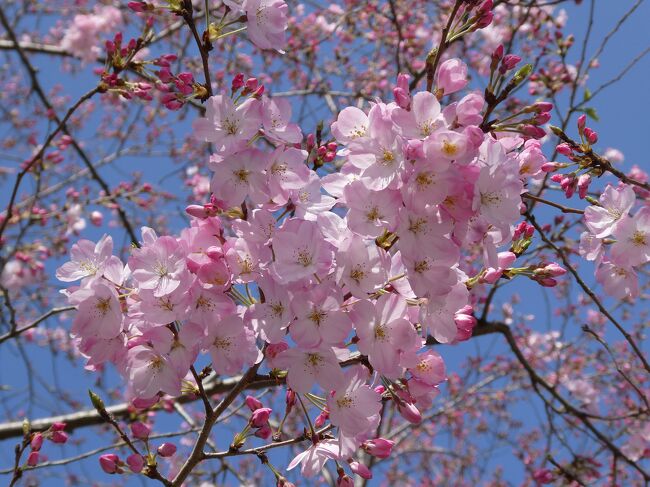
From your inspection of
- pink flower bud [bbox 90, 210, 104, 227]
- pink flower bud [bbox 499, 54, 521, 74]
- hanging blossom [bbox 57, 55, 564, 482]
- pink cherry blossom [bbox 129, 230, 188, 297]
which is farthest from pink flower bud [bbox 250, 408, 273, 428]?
pink flower bud [bbox 90, 210, 104, 227]

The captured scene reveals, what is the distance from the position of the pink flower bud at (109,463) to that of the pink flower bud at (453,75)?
124cm

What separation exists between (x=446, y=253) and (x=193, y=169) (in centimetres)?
542

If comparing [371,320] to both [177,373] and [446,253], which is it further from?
[177,373]

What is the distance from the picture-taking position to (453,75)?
139cm

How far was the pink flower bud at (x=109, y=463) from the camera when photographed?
1546 mm

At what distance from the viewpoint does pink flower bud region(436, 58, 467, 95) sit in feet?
4.54

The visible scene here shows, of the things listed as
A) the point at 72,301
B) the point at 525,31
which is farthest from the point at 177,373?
the point at 525,31

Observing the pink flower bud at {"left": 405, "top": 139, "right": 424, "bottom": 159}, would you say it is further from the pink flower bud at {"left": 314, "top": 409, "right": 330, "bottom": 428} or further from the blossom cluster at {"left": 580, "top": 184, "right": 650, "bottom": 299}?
the blossom cluster at {"left": 580, "top": 184, "right": 650, "bottom": 299}

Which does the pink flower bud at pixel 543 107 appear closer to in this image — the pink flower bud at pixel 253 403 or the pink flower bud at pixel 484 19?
the pink flower bud at pixel 484 19

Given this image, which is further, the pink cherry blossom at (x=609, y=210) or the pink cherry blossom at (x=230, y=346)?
Result: the pink cherry blossom at (x=609, y=210)

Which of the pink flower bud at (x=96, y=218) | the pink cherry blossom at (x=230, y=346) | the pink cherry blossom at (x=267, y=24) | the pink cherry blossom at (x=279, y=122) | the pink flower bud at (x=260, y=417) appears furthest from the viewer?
the pink flower bud at (x=96, y=218)

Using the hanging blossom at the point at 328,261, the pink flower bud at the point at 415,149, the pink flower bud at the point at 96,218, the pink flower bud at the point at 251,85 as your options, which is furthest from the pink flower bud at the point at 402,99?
the pink flower bud at the point at 96,218

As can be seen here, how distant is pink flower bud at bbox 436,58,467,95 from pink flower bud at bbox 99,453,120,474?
1239 mm

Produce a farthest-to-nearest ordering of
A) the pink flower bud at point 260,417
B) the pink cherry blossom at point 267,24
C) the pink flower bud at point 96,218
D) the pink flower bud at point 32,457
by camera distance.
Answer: the pink flower bud at point 96,218 < the pink flower bud at point 32,457 < the pink cherry blossom at point 267,24 < the pink flower bud at point 260,417
